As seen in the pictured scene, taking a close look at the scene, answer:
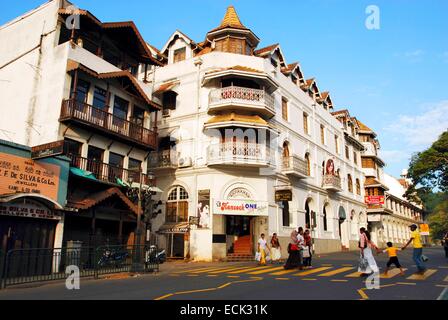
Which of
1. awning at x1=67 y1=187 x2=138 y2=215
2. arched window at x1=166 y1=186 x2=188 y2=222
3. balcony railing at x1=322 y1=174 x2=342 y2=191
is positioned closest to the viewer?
awning at x1=67 y1=187 x2=138 y2=215

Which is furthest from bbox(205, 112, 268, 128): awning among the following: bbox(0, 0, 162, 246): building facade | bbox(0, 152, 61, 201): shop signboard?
bbox(0, 152, 61, 201): shop signboard

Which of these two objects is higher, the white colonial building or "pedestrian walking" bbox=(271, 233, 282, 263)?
the white colonial building

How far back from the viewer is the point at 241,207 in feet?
80.4

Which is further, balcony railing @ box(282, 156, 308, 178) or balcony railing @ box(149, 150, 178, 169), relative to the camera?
balcony railing @ box(282, 156, 308, 178)

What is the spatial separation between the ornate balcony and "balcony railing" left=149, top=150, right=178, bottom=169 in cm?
477

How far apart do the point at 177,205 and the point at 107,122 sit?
8.38 metres

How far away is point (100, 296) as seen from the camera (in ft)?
29.9

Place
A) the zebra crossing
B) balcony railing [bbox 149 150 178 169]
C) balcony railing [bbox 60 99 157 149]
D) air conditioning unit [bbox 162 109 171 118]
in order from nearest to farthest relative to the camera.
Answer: the zebra crossing
balcony railing [bbox 60 99 157 149]
balcony railing [bbox 149 150 178 169]
air conditioning unit [bbox 162 109 171 118]

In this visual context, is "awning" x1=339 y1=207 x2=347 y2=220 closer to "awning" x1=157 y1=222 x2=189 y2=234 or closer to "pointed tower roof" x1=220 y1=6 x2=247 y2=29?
"awning" x1=157 y1=222 x2=189 y2=234

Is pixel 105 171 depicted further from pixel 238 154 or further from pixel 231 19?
pixel 231 19

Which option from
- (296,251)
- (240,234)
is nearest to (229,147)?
(240,234)

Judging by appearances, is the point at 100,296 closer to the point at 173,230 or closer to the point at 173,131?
the point at 173,230

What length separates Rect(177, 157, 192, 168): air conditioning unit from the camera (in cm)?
2648
